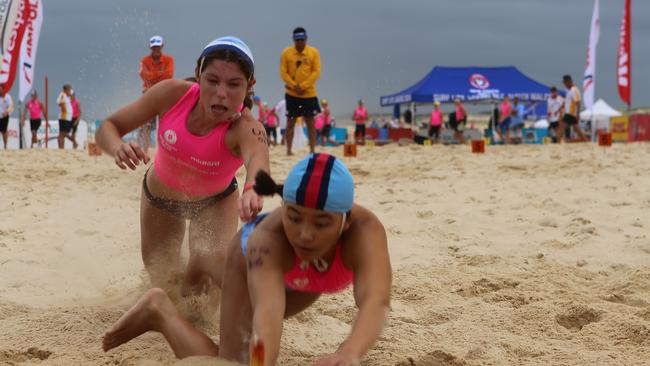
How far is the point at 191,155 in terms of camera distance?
3.31 metres

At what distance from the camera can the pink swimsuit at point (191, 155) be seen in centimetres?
326

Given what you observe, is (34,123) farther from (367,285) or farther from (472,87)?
(367,285)

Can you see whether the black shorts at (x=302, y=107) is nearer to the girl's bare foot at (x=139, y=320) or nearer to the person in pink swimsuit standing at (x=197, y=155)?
the person in pink swimsuit standing at (x=197, y=155)

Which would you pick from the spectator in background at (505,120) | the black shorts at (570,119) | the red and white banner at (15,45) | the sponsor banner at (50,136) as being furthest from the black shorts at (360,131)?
the red and white banner at (15,45)

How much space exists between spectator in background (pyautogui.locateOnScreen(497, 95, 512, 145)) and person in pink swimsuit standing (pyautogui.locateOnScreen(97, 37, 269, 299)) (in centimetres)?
1927

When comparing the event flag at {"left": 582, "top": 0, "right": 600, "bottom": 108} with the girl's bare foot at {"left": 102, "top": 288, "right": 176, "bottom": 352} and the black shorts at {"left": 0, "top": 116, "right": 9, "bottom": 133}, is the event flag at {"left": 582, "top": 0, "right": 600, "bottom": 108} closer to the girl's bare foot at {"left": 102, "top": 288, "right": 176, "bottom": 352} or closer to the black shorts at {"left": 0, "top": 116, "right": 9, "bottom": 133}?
the black shorts at {"left": 0, "top": 116, "right": 9, "bottom": 133}

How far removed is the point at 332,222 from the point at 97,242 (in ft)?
10.8

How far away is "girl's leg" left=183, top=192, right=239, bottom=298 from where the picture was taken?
342 centimetres

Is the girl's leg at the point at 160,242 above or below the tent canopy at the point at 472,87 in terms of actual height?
below

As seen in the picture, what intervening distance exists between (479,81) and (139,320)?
24.1 metres

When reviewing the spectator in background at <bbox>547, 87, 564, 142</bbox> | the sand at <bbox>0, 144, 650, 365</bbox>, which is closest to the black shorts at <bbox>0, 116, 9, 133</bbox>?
the sand at <bbox>0, 144, 650, 365</bbox>

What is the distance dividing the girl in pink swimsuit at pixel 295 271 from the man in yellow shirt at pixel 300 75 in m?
7.42

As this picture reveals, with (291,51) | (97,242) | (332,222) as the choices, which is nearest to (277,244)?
(332,222)

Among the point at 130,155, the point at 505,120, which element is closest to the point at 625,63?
the point at 505,120
